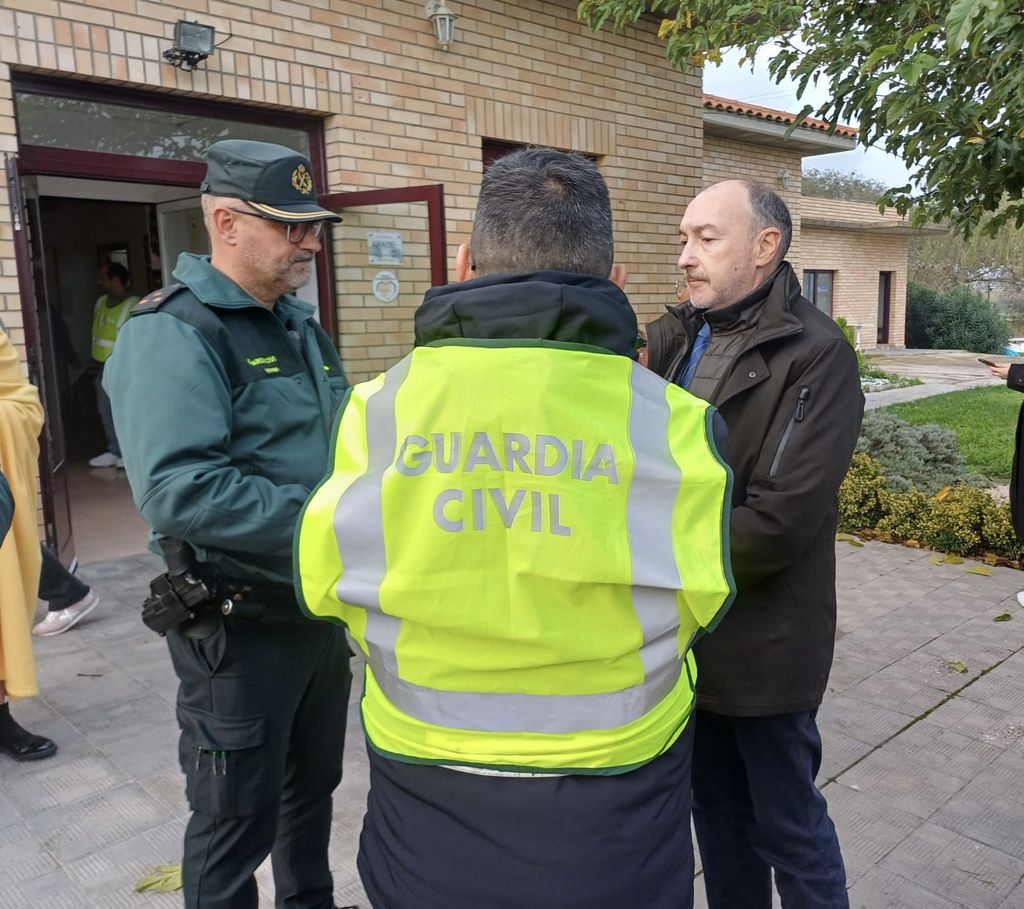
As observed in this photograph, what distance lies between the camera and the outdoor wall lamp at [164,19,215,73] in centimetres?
499

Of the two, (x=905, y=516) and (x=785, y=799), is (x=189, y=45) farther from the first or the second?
(x=905, y=516)

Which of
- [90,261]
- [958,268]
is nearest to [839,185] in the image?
[958,268]

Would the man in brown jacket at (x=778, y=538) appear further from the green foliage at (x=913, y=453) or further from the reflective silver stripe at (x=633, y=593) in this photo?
the green foliage at (x=913, y=453)

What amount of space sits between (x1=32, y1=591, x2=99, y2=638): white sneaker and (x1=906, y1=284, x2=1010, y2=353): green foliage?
1174 inches

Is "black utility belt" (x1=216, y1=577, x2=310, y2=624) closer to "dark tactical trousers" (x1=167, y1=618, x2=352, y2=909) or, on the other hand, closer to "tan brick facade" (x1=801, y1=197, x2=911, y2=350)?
"dark tactical trousers" (x1=167, y1=618, x2=352, y2=909)

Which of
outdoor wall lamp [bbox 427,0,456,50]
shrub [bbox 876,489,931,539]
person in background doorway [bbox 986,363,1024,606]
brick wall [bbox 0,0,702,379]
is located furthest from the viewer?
shrub [bbox 876,489,931,539]

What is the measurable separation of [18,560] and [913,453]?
680 centimetres

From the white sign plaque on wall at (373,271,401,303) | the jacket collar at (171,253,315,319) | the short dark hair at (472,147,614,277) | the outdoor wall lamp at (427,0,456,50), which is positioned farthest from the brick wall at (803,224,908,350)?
the short dark hair at (472,147,614,277)

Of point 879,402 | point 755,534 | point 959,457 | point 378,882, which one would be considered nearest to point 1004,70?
point 959,457

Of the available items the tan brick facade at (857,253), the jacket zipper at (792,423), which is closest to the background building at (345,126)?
the jacket zipper at (792,423)

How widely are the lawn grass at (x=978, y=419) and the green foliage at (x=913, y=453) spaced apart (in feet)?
1.70

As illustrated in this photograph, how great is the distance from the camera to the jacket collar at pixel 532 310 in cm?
120

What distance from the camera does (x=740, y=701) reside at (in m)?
Result: 1.98

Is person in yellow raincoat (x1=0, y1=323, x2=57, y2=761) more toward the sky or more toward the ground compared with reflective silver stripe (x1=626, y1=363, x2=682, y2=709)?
more toward the ground
